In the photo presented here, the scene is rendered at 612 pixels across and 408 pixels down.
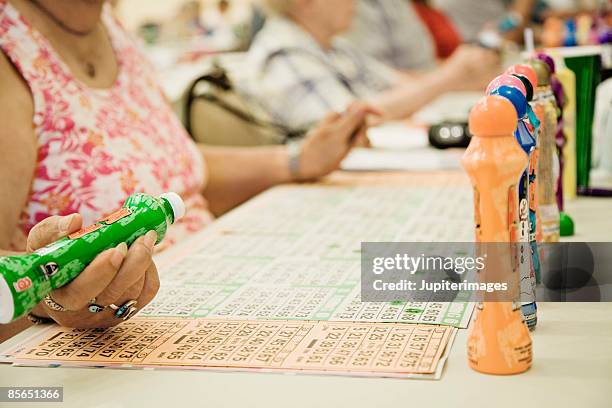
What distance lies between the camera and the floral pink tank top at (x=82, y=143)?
40.8 inches

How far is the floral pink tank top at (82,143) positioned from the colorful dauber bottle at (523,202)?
621mm

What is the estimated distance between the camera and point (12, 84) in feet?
3.31

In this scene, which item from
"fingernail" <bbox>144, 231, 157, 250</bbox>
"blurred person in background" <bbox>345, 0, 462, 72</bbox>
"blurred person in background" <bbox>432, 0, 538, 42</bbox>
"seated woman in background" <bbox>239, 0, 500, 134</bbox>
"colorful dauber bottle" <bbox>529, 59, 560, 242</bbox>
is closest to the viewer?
"fingernail" <bbox>144, 231, 157, 250</bbox>

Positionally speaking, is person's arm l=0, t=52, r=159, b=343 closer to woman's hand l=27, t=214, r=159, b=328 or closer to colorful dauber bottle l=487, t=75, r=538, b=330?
woman's hand l=27, t=214, r=159, b=328

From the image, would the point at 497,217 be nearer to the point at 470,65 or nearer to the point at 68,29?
the point at 68,29

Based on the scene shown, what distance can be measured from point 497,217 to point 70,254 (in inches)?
12.7

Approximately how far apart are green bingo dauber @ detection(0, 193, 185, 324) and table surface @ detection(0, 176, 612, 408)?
9cm

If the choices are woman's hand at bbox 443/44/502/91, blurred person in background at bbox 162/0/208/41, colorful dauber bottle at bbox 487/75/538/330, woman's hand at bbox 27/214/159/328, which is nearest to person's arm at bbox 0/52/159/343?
woman's hand at bbox 27/214/159/328

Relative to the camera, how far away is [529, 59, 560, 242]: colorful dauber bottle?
84cm

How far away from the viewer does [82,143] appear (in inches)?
42.3

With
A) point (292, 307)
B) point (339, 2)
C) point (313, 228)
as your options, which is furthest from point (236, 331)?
point (339, 2)

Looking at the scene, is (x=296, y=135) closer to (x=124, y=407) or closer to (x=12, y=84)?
(x=12, y=84)

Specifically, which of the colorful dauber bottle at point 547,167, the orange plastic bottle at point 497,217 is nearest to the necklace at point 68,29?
the colorful dauber bottle at point 547,167

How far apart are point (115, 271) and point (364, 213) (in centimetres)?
60
